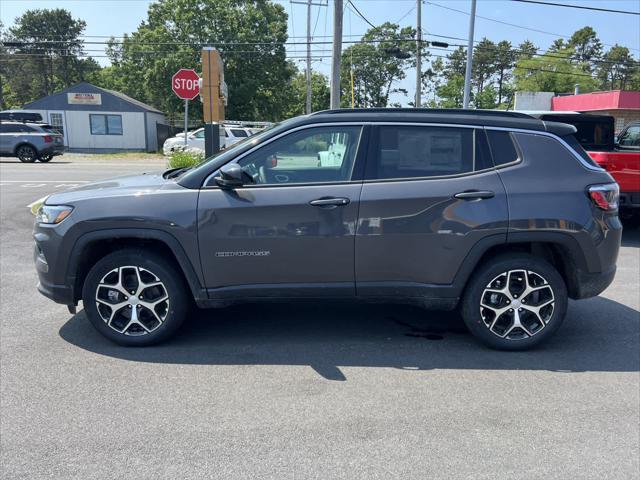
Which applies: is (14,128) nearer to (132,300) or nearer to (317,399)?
(132,300)

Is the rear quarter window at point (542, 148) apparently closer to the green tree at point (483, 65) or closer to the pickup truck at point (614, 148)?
the pickup truck at point (614, 148)

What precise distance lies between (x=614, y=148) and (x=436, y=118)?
6.82m

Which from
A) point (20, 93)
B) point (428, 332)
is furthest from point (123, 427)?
point (20, 93)

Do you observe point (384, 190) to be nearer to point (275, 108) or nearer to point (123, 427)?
point (123, 427)

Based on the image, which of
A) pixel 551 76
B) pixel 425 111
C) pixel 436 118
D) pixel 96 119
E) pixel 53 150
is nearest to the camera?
pixel 436 118

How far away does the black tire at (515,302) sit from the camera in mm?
4230

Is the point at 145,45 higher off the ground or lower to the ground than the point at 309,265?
higher

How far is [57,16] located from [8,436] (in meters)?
75.4

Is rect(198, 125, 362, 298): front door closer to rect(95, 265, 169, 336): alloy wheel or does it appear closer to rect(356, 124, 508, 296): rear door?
rect(356, 124, 508, 296): rear door

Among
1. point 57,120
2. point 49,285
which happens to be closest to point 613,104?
point 57,120

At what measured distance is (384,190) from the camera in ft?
13.5

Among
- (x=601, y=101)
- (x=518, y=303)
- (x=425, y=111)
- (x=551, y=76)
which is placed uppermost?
(x=551, y=76)

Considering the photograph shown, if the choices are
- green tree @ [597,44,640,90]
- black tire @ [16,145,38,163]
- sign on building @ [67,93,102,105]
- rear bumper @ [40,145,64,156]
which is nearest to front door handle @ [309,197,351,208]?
rear bumper @ [40,145,64,156]

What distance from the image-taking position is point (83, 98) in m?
34.2
